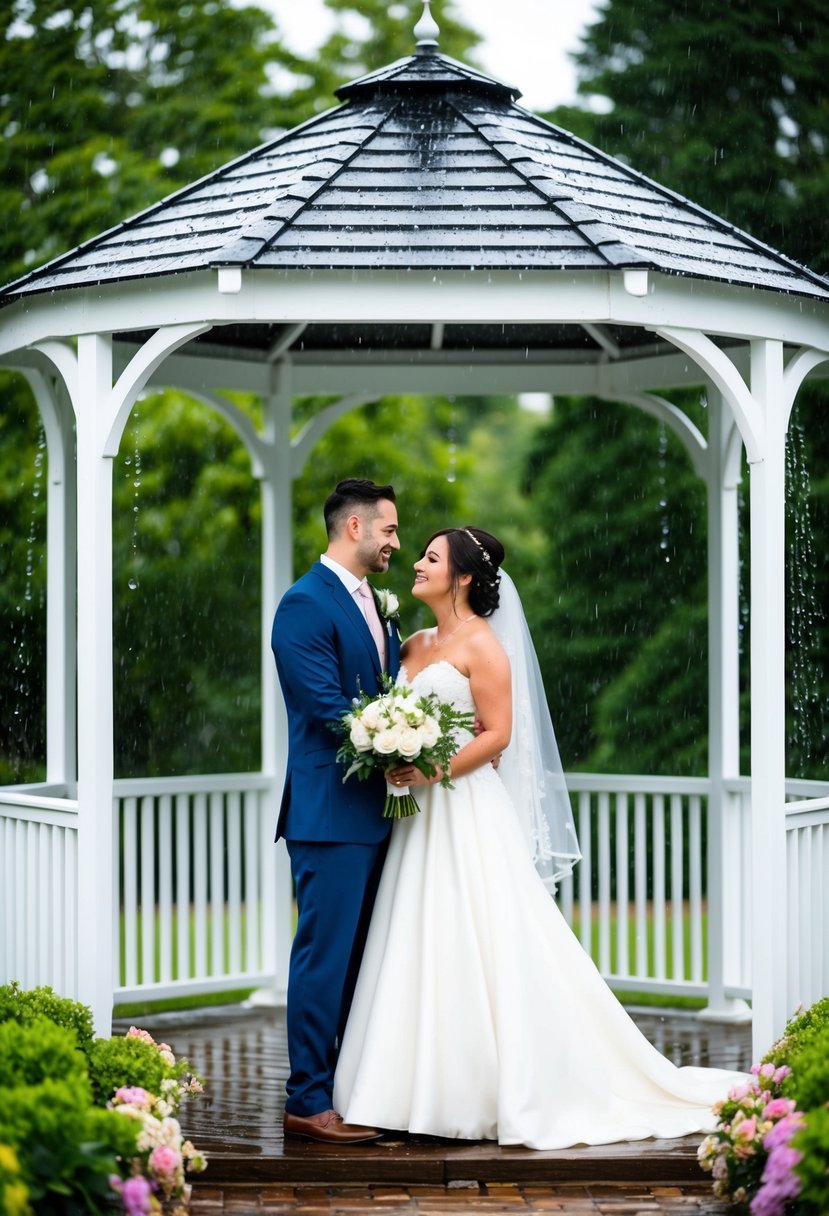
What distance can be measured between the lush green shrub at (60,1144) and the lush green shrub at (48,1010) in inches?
37.9

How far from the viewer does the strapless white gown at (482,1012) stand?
6.02 m

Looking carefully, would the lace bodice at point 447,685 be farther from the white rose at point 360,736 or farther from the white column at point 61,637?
the white column at point 61,637

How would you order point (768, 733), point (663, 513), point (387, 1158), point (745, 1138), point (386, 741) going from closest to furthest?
point (745, 1138)
point (386, 741)
point (387, 1158)
point (768, 733)
point (663, 513)

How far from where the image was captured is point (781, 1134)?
4.96m

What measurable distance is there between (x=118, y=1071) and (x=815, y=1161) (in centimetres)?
233

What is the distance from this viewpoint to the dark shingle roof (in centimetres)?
612

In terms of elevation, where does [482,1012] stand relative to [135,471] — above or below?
below

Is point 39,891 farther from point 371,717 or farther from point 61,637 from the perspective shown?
point 371,717

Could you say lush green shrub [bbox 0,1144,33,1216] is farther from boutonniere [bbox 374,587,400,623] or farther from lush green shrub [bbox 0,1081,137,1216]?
boutonniere [bbox 374,587,400,623]

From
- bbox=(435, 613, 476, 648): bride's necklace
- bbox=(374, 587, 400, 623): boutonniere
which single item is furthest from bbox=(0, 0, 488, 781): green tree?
bbox=(435, 613, 476, 648): bride's necklace

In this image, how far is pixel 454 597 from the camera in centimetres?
649

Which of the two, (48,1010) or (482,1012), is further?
(482,1012)

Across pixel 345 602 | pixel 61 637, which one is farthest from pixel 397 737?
pixel 61 637

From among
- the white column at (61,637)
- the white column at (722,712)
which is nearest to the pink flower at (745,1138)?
the white column at (722,712)
